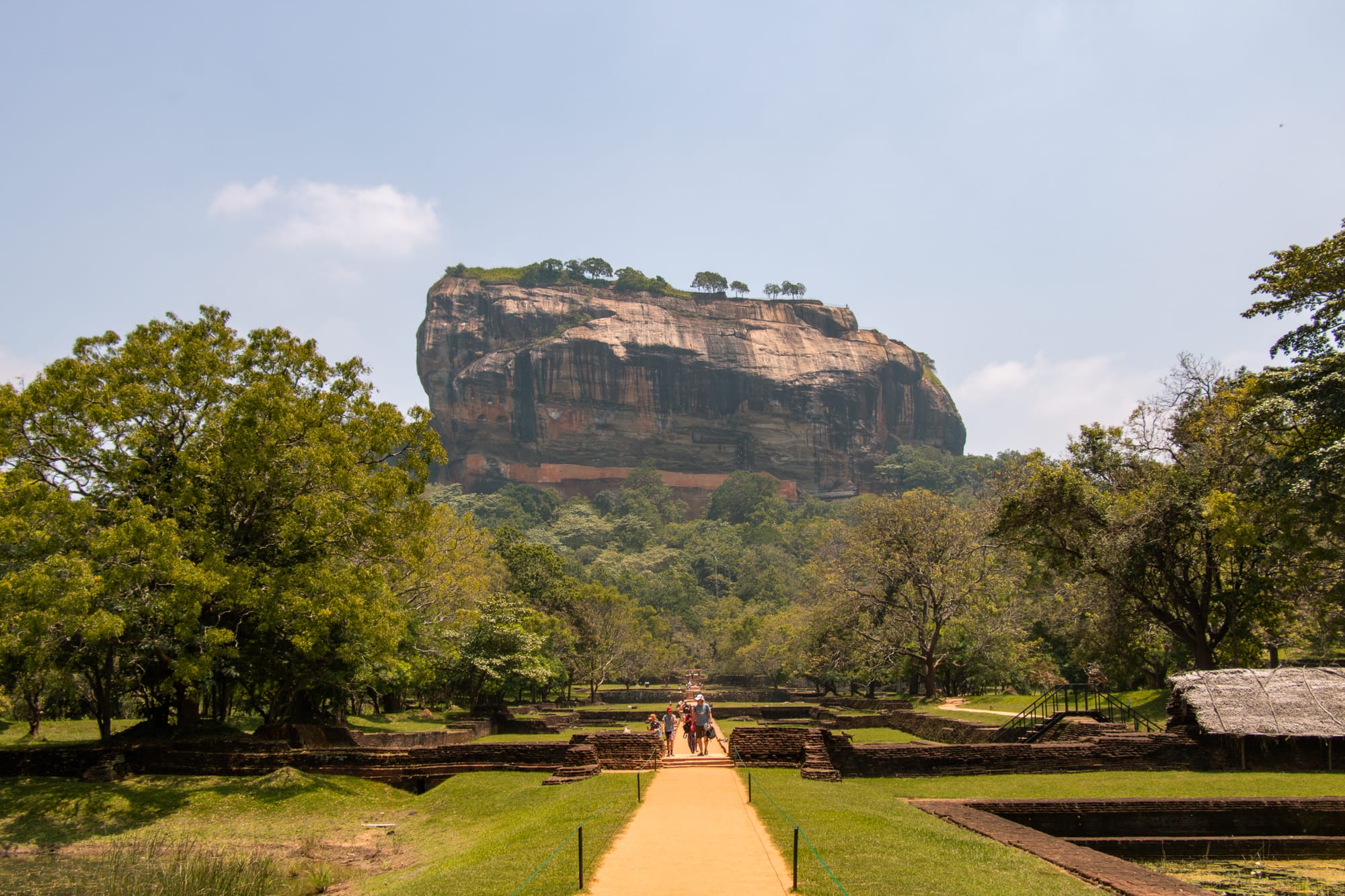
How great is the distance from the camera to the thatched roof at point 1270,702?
53.0ft

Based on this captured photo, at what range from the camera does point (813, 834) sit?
10.7 meters

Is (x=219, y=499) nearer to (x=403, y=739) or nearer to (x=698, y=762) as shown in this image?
(x=403, y=739)

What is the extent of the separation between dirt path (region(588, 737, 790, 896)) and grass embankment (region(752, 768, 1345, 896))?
30 cm

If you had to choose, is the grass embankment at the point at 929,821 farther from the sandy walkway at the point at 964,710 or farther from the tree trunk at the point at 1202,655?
the sandy walkway at the point at 964,710

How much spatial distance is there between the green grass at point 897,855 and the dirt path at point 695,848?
29 cm

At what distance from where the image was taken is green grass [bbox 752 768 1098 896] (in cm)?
839

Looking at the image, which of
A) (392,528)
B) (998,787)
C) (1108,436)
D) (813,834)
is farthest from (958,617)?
(813,834)

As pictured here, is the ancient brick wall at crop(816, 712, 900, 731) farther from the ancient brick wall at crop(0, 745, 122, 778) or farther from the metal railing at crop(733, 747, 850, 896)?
the ancient brick wall at crop(0, 745, 122, 778)

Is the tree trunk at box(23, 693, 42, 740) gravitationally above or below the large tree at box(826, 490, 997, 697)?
below

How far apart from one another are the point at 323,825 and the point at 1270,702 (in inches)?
676

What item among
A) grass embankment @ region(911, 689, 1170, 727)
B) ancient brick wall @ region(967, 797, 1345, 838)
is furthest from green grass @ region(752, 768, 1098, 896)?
grass embankment @ region(911, 689, 1170, 727)

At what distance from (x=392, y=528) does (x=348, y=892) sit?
9270mm

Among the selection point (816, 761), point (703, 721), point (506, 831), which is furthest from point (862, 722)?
point (506, 831)

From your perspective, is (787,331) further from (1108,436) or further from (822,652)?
(1108,436)
